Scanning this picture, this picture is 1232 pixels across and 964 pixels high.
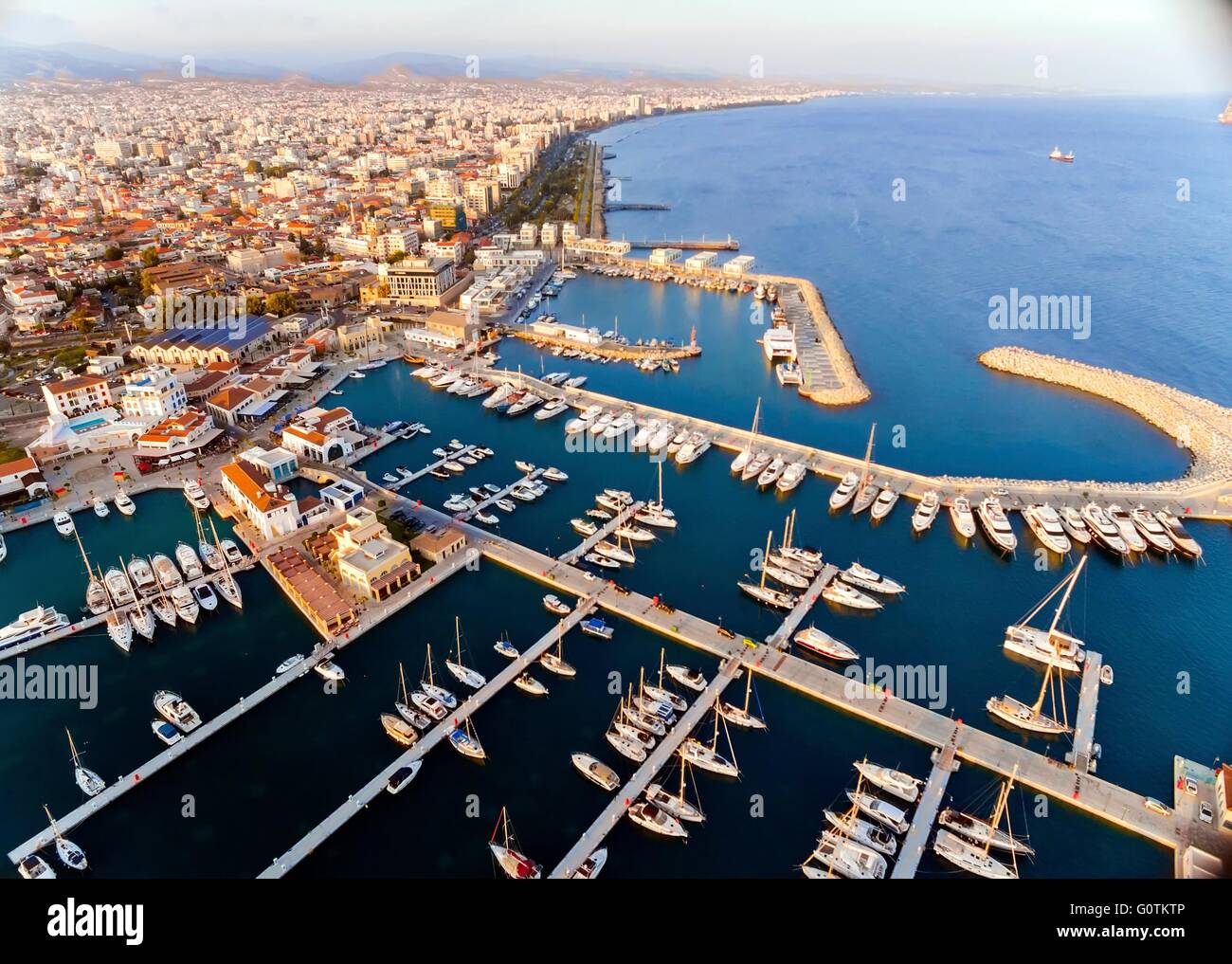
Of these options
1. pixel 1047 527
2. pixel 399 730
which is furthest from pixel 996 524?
pixel 399 730

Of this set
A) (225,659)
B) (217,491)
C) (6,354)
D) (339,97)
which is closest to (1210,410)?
(225,659)

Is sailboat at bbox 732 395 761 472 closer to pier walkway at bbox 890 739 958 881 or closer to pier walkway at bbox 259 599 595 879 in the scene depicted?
pier walkway at bbox 259 599 595 879

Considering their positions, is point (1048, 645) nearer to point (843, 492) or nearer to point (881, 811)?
point (881, 811)

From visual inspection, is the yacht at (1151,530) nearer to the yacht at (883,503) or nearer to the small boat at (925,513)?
the small boat at (925,513)

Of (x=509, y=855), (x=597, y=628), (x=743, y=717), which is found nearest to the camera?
(x=509, y=855)

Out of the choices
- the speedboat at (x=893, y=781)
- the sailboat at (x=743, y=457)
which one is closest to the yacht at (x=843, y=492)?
the sailboat at (x=743, y=457)

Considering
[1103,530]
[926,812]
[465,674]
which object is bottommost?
[926,812]
